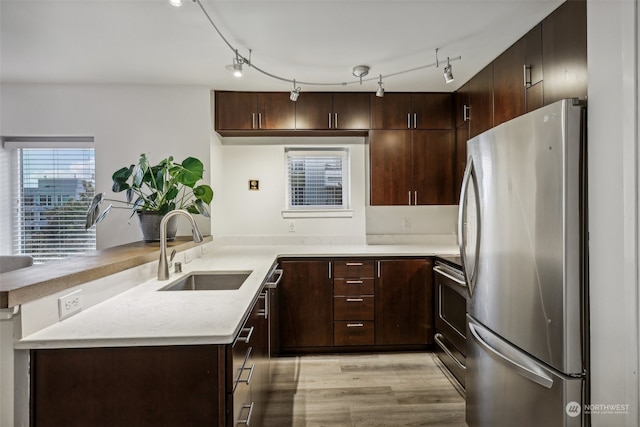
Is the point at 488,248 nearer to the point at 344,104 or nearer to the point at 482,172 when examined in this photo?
the point at 482,172

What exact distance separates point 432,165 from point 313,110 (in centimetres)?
133

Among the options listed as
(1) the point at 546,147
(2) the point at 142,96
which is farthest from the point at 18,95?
(1) the point at 546,147

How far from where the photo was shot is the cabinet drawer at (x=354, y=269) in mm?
2820

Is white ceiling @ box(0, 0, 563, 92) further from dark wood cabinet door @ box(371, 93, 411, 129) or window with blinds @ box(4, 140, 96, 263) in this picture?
window with blinds @ box(4, 140, 96, 263)

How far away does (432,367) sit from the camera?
2578 millimetres

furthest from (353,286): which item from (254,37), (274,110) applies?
(254,37)

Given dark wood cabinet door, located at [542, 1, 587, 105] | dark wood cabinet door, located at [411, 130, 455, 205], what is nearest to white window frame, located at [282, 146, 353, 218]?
dark wood cabinet door, located at [411, 130, 455, 205]

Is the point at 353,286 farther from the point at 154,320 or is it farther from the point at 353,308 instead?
the point at 154,320

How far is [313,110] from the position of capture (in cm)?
311

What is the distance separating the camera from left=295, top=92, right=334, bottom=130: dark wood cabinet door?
3.10 m

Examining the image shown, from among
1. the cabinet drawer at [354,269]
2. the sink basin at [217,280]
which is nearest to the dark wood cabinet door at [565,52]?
the cabinet drawer at [354,269]

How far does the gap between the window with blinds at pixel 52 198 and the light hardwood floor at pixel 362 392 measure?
7.99ft

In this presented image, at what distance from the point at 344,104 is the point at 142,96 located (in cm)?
194

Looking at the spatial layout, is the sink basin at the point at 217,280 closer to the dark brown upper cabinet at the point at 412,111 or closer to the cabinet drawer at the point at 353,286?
the cabinet drawer at the point at 353,286
